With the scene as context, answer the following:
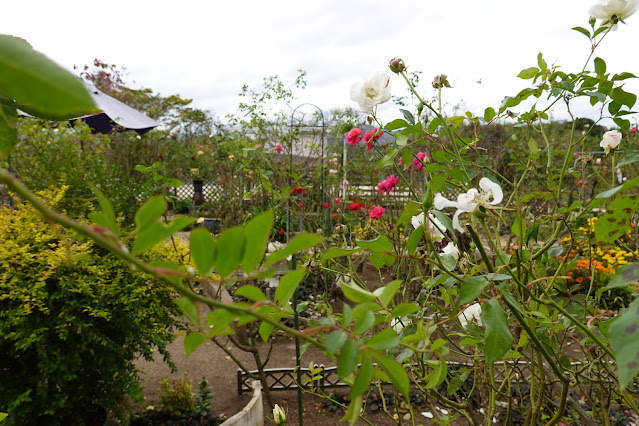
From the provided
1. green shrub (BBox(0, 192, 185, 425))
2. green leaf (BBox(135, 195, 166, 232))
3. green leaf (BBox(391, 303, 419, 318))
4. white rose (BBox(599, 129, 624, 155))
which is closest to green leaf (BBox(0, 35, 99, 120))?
green leaf (BBox(135, 195, 166, 232))

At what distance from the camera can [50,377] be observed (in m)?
2.14

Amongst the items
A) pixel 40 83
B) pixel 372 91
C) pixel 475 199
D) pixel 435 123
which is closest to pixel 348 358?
pixel 40 83

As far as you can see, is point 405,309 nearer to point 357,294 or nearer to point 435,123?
point 357,294

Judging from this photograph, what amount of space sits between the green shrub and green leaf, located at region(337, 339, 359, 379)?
206 cm

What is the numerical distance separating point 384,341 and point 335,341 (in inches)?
1.6

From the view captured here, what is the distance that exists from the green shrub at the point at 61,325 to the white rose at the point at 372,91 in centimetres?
162

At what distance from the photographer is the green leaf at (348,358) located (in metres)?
0.28

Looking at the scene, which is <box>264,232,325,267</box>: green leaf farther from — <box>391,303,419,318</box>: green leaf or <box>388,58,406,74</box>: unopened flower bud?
<box>388,58,406,74</box>: unopened flower bud

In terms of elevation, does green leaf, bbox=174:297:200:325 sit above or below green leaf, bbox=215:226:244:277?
below

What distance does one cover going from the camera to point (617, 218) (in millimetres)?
503

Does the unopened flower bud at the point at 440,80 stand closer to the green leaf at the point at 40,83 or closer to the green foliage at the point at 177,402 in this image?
the green leaf at the point at 40,83

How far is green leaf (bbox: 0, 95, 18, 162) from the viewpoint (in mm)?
261

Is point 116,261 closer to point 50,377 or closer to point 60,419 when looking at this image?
point 50,377

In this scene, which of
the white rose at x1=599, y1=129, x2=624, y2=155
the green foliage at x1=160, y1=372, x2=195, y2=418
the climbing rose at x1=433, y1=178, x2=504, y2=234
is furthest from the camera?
the green foliage at x1=160, y1=372, x2=195, y2=418
